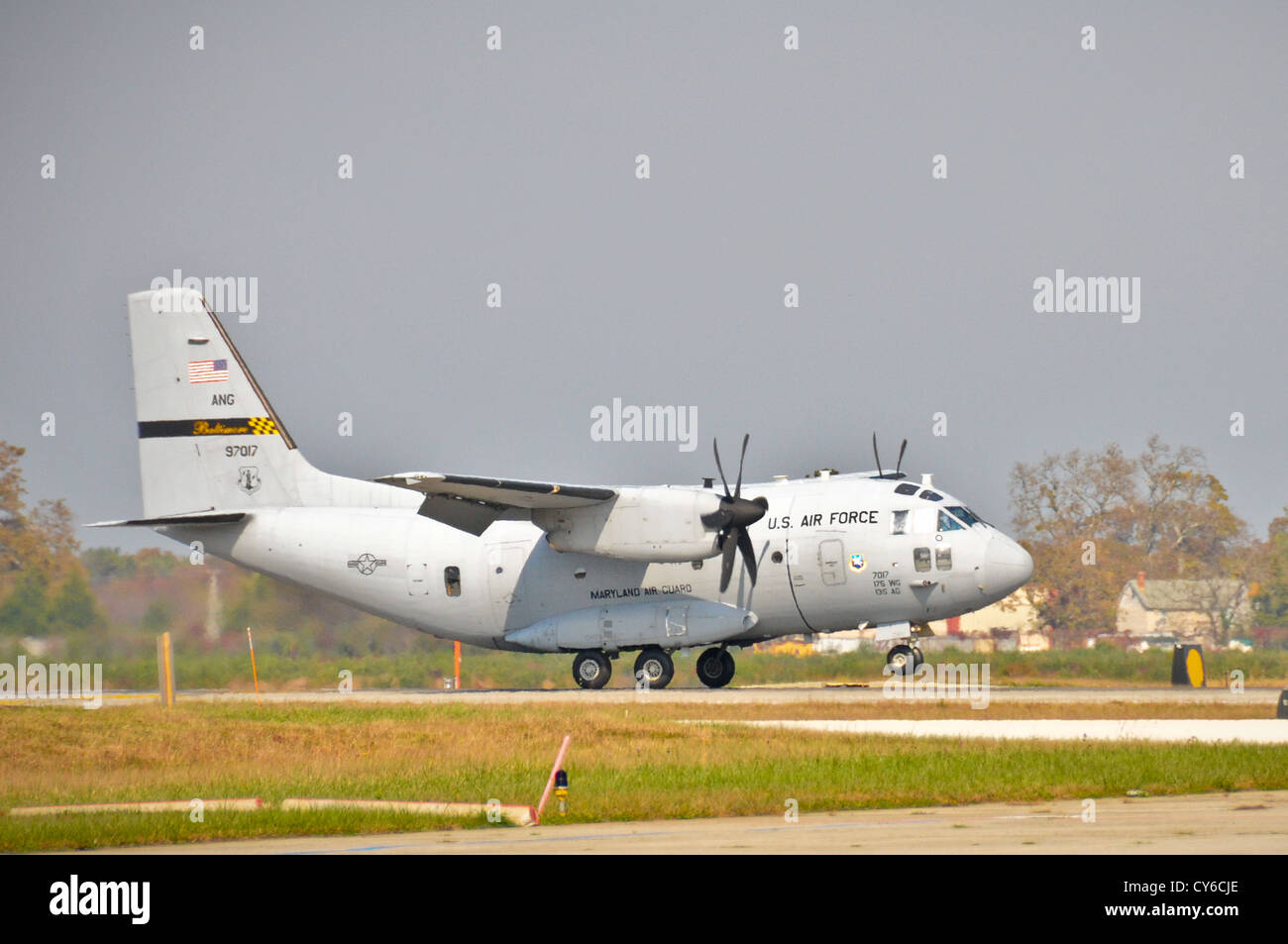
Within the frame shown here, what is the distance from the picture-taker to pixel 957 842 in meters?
13.0

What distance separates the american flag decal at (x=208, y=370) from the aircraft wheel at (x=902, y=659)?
1798 centimetres

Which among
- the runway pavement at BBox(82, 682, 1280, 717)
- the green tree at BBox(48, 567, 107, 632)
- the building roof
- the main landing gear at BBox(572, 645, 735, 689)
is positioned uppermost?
the green tree at BBox(48, 567, 107, 632)

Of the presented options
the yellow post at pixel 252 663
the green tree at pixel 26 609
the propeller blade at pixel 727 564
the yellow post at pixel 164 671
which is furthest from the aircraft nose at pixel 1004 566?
the green tree at pixel 26 609

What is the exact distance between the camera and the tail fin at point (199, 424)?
37719 mm

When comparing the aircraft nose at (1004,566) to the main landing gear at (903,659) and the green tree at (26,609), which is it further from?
the green tree at (26,609)

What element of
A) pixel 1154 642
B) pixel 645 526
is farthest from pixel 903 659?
pixel 1154 642

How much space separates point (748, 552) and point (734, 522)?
3.35ft

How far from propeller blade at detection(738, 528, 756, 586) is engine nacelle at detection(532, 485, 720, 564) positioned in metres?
0.92

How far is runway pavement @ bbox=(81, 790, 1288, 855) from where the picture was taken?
12.8m

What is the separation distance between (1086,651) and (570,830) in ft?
110

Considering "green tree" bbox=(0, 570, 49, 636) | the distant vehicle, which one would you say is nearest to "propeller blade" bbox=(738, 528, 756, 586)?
"green tree" bbox=(0, 570, 49, 636)

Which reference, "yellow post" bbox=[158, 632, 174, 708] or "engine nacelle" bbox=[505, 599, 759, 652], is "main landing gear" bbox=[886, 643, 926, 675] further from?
"yellow post" bbox=[158, 632, 174, 708]

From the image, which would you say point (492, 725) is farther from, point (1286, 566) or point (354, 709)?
point (1286, 566)

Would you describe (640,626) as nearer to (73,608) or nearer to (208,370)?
(208,370)
